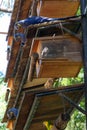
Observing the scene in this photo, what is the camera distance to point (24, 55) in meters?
5.82

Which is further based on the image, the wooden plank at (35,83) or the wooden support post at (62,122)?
the wooden plank at (35,83)

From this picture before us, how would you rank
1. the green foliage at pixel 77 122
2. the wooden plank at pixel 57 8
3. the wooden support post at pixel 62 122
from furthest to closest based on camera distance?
the green foliage at pixel 77 122
the wooden plank at pixel 57 8
the wooden support post at pixel 62 122

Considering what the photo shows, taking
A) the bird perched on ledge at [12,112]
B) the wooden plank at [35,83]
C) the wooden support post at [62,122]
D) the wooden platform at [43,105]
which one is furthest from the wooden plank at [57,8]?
the bird perched on ledge at [12,112]

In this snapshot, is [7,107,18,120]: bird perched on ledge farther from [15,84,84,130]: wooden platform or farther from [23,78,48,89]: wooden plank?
[15,84,84,130]: wooden platform

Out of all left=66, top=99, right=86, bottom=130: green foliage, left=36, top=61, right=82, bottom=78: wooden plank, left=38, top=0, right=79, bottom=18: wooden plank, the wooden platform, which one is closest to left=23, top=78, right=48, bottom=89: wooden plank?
the wooden platform

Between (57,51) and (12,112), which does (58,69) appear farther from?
(12,112)

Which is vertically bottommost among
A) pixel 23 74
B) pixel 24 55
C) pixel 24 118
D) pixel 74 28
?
pixel 24 118

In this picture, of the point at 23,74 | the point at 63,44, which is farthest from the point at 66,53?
the point at 23,74

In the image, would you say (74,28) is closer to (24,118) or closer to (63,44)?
(63,44)

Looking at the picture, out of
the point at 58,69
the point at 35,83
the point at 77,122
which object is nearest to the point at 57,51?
the point at 58,69

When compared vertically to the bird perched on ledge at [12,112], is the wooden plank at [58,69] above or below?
above

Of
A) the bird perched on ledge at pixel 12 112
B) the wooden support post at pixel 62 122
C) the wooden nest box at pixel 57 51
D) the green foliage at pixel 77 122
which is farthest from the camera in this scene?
the green foliage at pixel 77 122

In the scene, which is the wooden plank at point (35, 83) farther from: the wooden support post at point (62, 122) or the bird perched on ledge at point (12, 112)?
the wooden support post at point (62, 122)

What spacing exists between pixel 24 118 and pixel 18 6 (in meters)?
Answer: 2.56
